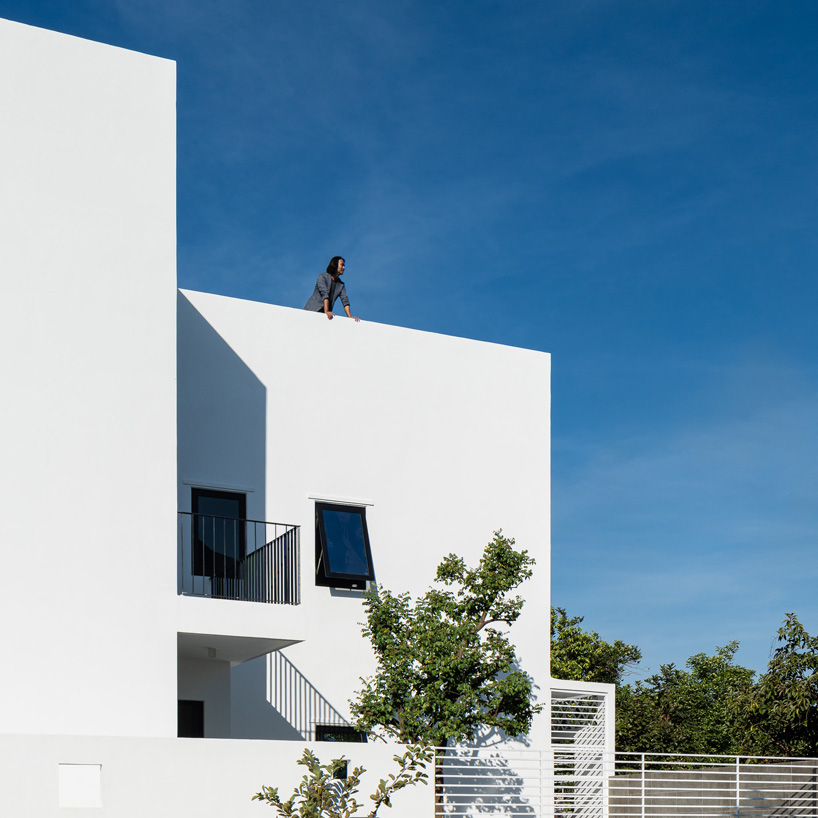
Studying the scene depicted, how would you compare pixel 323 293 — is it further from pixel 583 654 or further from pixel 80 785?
pixel 583 654

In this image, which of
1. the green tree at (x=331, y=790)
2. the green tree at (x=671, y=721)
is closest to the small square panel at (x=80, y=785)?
the green tree at (x=331, y=790)

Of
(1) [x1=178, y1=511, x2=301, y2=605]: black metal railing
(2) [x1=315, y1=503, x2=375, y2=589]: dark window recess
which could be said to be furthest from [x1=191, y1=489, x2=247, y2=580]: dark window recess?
(2) [x1=315, y1=503, x2=375, y2=589]: dark window recess

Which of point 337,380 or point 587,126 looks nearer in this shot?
point 337,380

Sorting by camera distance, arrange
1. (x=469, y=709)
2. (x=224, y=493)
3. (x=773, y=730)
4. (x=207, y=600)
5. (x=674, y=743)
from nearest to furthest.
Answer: (x=207, y=600)
(x=469, y=709)
(x=224, y=493)
(x=773, y=730)
(x=674, y=743)

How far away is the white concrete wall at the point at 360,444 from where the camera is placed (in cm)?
1647

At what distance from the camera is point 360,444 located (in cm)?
1773

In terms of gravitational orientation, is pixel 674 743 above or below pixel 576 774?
below

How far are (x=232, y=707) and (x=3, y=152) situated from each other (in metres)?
7.57

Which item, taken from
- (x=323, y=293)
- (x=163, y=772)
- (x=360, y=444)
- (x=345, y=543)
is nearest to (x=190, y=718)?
(x=345, y=543)

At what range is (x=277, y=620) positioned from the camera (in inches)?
542

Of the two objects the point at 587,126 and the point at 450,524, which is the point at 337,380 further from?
the point at 587,126

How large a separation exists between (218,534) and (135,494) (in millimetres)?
3391

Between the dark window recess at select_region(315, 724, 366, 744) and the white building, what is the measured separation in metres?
0.08

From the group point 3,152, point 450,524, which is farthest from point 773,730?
point 3,152
